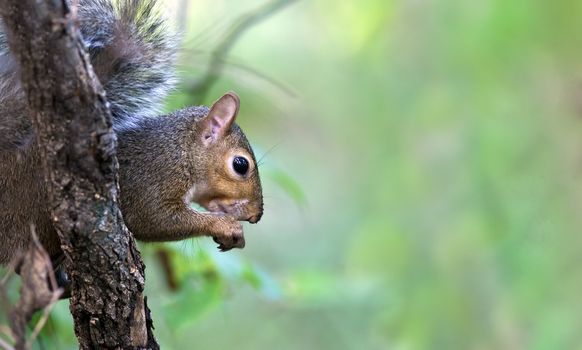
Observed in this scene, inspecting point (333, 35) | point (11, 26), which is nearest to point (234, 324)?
point (333, 35)

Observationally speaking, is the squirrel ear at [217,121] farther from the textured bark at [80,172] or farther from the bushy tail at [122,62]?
the textured bark at [80,172]

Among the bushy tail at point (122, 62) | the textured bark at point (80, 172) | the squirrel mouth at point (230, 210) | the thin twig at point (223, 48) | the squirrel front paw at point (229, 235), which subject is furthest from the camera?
the thin twig at point (223, 48)

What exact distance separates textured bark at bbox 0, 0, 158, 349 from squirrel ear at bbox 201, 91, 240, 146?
2.82ft

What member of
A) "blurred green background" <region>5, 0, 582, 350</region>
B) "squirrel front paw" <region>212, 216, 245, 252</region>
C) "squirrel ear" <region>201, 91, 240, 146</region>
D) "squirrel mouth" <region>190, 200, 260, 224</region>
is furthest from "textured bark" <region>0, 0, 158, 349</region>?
"blurred green background" <region>5, 0, 582, 350</region>

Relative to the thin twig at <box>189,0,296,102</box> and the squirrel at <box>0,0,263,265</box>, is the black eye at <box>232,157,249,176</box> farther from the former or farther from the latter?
the thin twig at <box>189,0,296,102</box>

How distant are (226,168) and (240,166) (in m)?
0.04

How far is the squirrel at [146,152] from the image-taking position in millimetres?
2443

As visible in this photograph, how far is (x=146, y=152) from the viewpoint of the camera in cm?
281

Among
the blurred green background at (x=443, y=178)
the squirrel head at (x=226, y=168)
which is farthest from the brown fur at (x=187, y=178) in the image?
the blurred green background at (x=443, y=178)

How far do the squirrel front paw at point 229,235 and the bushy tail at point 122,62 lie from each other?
16.7 inches

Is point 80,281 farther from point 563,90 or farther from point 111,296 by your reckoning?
Answer: point 563,90

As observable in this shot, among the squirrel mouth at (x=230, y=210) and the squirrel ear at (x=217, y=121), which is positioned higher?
the squirrel ear at (x=217, y=121)

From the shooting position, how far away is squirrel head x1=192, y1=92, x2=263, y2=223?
2.87 metres

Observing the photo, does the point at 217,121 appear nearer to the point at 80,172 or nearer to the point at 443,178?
the point at 80,172
